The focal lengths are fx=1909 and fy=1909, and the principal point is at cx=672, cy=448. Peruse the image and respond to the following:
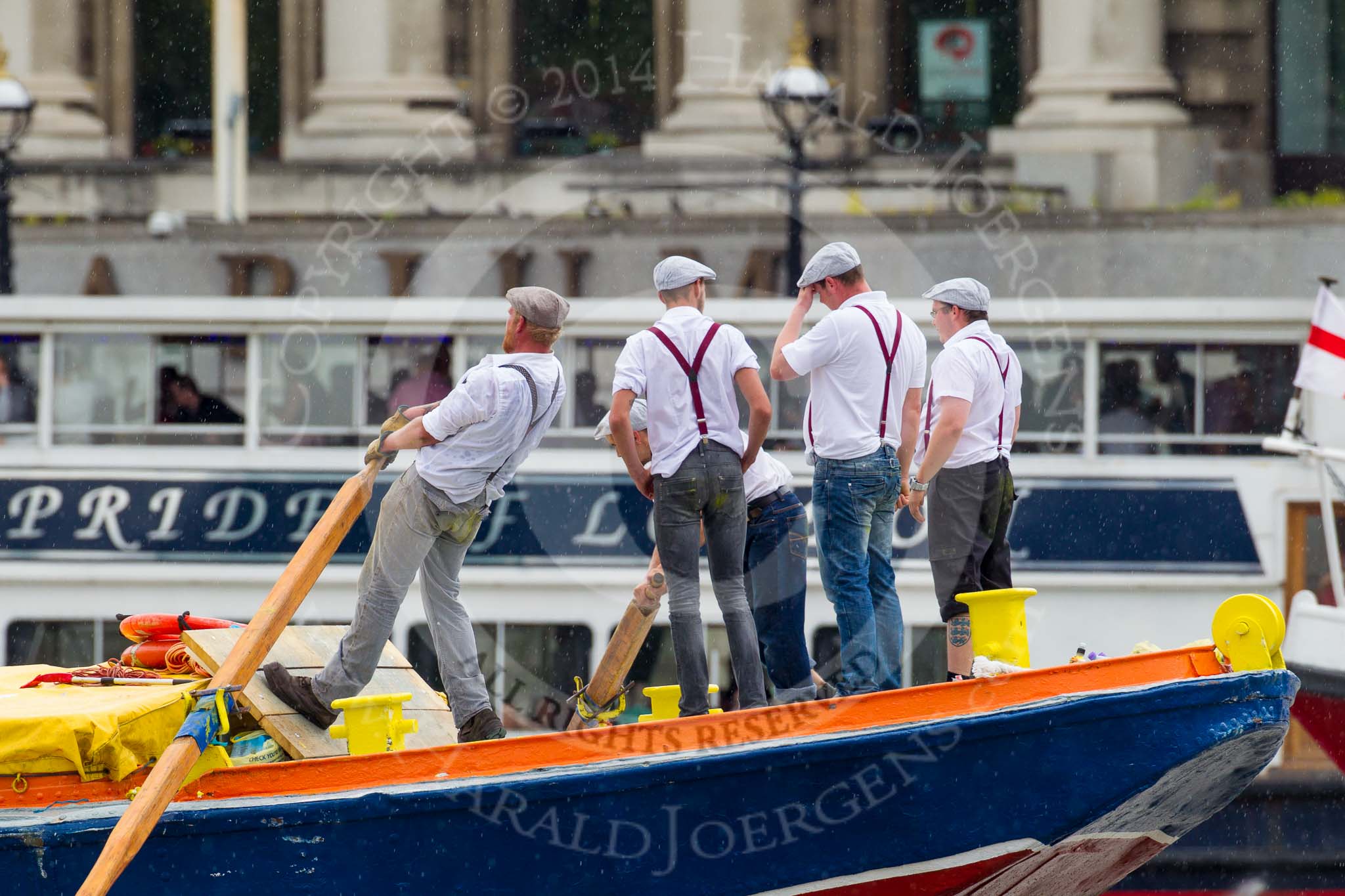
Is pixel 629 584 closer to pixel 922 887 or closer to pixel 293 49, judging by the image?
pixel 922 887

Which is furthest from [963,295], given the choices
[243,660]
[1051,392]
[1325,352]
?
[1325,352]

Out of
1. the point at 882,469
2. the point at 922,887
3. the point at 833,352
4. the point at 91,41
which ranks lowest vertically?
the point at 922,887

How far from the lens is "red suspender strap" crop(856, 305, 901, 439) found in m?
7.67

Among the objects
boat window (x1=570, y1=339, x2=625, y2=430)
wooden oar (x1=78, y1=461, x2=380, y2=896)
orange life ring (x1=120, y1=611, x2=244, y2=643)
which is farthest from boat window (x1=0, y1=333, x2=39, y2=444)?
wooden oar (x1=78, y1=461, x2=380, y2=896)

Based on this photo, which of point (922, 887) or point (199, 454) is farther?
point (199, 454)

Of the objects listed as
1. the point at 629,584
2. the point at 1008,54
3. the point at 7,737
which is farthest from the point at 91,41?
the point at 7,737

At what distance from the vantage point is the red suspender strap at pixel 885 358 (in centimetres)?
767

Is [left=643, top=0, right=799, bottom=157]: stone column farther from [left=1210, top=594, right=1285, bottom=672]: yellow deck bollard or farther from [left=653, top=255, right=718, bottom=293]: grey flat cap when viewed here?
[left=1210, top=594, right=1285, bottom=672]: yellow deck bollard

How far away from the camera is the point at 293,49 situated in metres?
25.2

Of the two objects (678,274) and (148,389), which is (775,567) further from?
(148,389)

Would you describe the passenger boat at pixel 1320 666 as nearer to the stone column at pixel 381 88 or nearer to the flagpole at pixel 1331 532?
the flagpole at pixel 1331 532

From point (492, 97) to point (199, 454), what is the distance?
47.1 ft

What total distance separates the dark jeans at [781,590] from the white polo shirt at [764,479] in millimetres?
59

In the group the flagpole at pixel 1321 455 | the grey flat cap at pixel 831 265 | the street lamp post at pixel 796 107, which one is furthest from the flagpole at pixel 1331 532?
the grey flat cap at pixel 831 265
